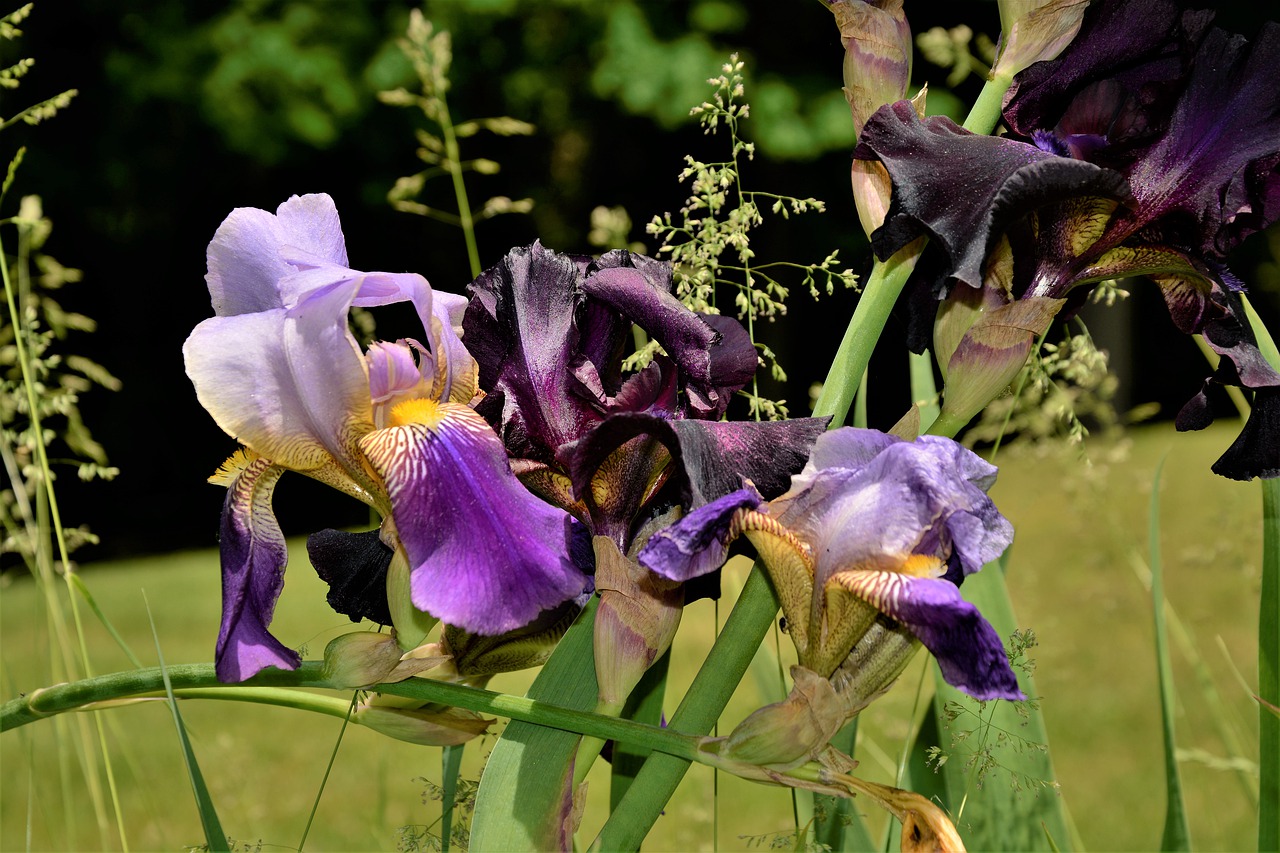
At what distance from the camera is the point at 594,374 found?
2.10 feet

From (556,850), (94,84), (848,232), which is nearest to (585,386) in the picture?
(556,850)

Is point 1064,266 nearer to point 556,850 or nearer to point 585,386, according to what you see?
point 585,386

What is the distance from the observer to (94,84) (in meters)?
6.93

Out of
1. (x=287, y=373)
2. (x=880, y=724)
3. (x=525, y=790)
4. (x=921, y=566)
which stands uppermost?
(x=287, y=373)

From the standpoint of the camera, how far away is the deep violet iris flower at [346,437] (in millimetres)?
541

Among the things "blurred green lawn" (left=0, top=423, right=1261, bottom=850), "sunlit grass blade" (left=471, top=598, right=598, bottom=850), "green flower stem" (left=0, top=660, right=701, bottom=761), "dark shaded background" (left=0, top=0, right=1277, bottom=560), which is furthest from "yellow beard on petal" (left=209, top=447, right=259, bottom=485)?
"dark shaded background" (left=0, top=0, right=1277, bottom=560)

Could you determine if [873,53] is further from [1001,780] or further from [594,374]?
[1001,780]

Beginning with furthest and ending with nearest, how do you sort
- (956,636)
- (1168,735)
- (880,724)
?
1. (880,724)
2. (1168,735)
3. (956,636)

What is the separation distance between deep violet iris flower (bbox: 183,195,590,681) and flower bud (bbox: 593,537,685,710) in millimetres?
26

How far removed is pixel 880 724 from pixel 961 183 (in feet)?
4.41

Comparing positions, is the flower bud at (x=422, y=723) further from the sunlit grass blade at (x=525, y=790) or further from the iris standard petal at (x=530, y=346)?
the iris standard petal at (x=530, y=346)

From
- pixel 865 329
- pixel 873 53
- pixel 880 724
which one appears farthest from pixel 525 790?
pixel 880 724

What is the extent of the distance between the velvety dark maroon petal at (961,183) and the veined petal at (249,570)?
354 millimetres

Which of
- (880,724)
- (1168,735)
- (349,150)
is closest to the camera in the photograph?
A: (1168,735)
